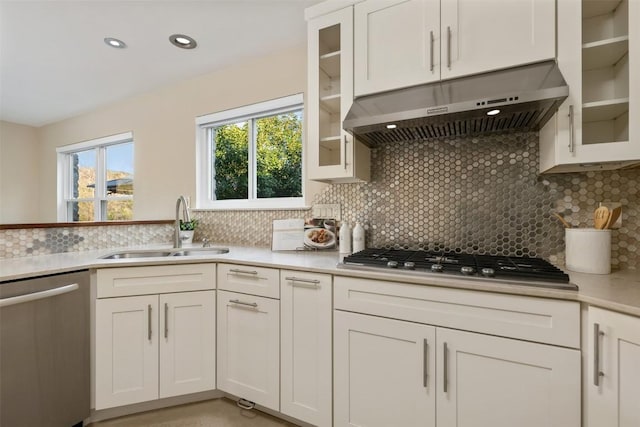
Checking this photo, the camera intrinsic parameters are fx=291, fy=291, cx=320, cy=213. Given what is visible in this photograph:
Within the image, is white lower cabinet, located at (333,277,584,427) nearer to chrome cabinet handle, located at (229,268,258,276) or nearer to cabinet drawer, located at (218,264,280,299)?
cabinet drawer, located at (218,264,280,299)

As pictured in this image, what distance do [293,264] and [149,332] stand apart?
0.95 meters

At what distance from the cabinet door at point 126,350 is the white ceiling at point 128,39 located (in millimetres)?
1832

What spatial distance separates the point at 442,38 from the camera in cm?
146

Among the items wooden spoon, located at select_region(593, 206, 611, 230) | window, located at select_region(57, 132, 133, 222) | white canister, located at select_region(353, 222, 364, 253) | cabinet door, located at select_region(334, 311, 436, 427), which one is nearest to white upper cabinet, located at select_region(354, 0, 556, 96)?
wooden spoon, located at select_region(593, 206, 611, 230)

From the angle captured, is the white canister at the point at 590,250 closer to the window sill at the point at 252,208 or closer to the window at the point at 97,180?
the window sill at the point at 252,208

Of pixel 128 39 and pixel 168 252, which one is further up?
pixel 128 39

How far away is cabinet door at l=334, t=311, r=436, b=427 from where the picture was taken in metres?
1.23

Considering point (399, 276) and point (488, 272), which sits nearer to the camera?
point (488, 272)

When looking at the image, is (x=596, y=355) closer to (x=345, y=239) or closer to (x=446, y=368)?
(x=446, y=368)

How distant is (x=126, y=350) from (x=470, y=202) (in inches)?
84.7

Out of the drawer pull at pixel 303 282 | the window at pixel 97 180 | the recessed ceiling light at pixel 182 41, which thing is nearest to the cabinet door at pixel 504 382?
the drawer pull at pixel 303 282

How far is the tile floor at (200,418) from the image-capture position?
1625 mm

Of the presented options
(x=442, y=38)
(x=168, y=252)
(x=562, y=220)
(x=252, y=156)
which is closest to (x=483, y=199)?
(x=562, y=220)

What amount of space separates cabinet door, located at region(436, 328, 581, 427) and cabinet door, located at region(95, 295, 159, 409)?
A: 155cm
